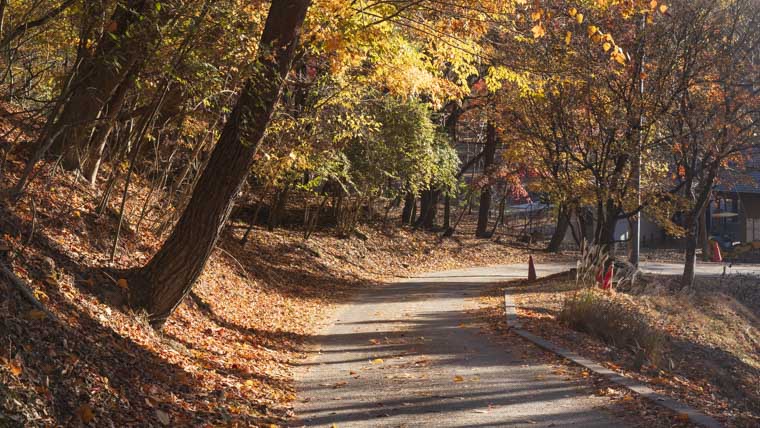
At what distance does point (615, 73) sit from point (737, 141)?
479cm

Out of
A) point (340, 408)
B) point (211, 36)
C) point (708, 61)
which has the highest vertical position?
point (708, 61)

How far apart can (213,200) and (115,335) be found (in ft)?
6.70

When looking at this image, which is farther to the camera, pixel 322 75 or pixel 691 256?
pixel 691 256

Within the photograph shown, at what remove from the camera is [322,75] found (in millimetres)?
18344

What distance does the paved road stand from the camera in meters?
7.37

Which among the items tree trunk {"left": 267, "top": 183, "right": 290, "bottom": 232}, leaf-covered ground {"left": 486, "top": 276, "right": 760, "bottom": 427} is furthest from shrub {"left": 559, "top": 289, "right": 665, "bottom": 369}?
tree trunk {"left": 267, "top": 183, "right": 290, "bottom": 232}

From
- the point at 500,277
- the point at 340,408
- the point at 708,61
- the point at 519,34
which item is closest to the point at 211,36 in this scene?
the point at 519,34

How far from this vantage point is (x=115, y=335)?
802 centimetres

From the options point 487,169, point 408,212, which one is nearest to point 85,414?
point 487,169

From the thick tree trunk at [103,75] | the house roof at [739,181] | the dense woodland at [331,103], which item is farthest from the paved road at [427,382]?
the house roof at [739,181]

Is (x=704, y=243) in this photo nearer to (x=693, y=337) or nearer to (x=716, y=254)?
(x=716, y=254)

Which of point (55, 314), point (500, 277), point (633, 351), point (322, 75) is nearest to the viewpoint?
point (55, 314)

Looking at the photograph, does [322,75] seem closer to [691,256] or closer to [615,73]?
[615,73]

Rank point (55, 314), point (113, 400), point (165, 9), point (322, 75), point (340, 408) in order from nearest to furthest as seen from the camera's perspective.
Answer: point (113, 400), point (55, 314), point (340, 408), point (165, 9), point (322, 75)
